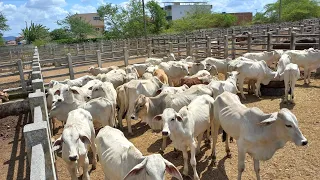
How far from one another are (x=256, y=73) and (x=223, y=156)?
4.61 metres

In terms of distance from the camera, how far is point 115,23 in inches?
1939

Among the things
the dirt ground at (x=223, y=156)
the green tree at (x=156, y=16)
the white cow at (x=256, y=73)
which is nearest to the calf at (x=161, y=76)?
the dirt ground at (x=223, y=156)

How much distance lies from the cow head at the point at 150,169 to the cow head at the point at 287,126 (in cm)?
192

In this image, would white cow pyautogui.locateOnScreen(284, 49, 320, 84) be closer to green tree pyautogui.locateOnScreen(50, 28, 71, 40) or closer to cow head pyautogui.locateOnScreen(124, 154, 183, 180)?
cow head pyautogui.locateOnScreen(124, 154, 183, 180)

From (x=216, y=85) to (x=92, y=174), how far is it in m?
3.85

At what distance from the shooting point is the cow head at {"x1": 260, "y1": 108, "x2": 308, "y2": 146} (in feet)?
13.6

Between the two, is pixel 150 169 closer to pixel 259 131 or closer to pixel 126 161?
pixel 126 161

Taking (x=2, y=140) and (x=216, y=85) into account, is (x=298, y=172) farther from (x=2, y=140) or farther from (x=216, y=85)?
(x=2, y=140)

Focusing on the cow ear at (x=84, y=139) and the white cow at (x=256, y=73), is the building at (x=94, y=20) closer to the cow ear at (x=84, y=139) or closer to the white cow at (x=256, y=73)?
the white cow at (x=256, y=73)

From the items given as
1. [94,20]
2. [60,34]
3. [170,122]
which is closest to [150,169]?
[170,122]

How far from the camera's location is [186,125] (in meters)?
5.25

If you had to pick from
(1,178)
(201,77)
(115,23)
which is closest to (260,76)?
(201,77)

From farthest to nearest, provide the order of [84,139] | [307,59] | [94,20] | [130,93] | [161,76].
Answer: [94,20] < [307,59] < [161,76] < [130,93] < [84,139]

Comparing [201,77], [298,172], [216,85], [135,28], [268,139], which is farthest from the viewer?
[135,28]
